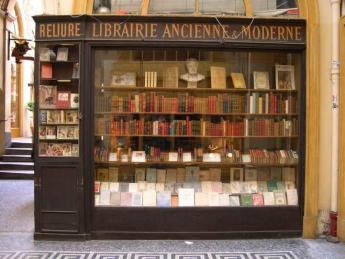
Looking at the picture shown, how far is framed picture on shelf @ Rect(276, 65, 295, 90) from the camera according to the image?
6570 mm

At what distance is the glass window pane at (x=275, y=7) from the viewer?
254 inches

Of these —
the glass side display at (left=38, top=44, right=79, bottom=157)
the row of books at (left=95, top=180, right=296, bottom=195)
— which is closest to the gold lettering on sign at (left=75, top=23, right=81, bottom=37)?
the glass side display at (left=38, top=44, right=79, bottom=157)

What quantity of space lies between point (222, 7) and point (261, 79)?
3.89ft

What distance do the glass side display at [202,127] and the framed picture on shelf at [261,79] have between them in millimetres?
14

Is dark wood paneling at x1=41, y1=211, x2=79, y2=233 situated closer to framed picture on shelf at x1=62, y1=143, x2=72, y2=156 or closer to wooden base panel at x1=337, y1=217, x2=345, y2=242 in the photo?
framed picture on shelf at x1=62, y1=143, x2=72, y2=156

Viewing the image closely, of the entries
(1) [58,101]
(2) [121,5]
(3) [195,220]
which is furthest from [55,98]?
(3) [195,220]

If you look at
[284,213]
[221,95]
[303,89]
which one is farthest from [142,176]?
[303,89]

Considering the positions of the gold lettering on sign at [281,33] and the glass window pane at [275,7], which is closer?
the gold lettering on sign at [281,33]

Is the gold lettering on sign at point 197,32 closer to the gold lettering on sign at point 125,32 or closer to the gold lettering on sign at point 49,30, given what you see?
the gold lettering on sign at point 125,32

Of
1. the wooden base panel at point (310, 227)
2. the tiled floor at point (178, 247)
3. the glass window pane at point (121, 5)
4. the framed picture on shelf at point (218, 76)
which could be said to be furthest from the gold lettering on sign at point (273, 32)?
the tiled floor at point (178, 247)

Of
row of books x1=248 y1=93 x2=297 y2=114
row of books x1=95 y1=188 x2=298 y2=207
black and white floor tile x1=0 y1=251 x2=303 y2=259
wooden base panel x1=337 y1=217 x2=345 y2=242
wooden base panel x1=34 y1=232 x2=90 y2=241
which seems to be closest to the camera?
black and white floor tile x1=0 y1=251 x2=303 y2=259

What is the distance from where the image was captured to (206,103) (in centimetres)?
662

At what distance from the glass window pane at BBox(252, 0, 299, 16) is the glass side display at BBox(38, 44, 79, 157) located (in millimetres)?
2616

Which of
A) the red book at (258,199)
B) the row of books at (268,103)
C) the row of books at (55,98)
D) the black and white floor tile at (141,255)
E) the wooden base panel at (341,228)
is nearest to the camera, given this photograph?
the black and white floor tile at (141,255)
